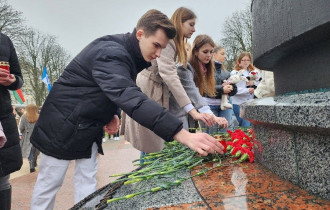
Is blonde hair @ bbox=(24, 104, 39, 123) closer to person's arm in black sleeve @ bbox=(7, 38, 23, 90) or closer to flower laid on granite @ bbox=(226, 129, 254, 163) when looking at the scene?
person's arm in black sleeve @ bbox=(7, 38, 23, 90)

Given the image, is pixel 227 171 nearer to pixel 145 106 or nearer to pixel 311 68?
pixel 145 106

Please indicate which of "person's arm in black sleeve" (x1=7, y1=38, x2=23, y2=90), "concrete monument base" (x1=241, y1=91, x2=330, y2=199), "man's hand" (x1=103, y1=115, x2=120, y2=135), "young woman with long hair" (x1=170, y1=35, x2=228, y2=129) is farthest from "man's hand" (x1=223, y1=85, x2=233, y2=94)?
"concrete monument base" (x1=241, y1=91, x2=330, y2=199)

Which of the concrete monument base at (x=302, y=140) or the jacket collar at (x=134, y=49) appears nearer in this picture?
the concrete monument base at (x=302, y=140)

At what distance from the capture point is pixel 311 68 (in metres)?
1.73

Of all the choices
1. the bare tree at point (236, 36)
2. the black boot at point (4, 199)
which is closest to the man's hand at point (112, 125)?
the black boot at point (4, 199)

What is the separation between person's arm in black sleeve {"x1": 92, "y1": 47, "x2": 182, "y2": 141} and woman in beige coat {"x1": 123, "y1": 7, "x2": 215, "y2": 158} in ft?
3.46

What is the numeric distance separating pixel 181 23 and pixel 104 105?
1482mm

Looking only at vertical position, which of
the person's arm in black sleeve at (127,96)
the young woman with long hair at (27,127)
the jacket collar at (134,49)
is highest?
the jacket collar at (134,49)

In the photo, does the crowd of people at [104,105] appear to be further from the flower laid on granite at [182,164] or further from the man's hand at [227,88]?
the man's hand at [227,88]

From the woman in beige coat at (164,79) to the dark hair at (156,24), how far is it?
74 cm

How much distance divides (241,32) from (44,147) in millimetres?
29473

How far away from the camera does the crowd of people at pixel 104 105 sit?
1.86 metres

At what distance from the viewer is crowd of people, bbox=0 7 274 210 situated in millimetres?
1863

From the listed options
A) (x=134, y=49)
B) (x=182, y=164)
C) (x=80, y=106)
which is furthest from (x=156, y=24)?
(x=182, y=164)
